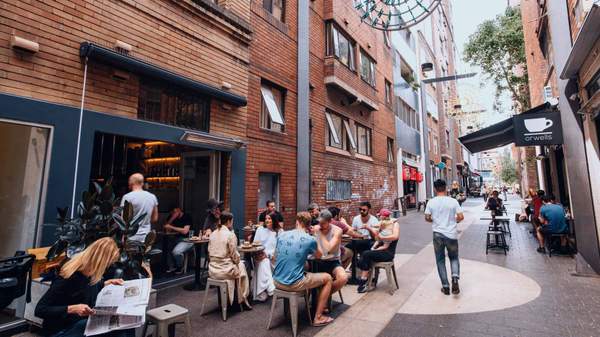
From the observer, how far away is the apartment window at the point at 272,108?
906 cm

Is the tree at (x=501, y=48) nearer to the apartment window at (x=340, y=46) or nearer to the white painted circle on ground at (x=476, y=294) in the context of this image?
the apartment window at (x=340, y=46)

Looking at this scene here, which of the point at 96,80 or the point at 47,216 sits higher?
the point at 96,80

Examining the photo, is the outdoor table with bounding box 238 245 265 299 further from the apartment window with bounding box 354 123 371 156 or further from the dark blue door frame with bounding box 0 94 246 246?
the apartment window with bounding box 354 123 371 156

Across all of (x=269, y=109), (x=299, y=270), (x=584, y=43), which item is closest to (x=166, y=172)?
(x=269, y=109)

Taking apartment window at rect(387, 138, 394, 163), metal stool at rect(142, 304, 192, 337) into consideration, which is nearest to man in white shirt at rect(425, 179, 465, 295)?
metal stool at rect(142, 304, 192, 337)

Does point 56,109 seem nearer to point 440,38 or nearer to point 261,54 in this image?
point 261,54

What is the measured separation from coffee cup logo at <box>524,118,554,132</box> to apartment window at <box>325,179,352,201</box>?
21.5 ft

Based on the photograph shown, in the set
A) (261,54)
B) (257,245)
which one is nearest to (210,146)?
(257,245)

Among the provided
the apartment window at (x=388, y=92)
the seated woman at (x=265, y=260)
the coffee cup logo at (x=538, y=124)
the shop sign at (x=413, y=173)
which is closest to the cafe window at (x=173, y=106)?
the seated woman at (x=265, y=260)

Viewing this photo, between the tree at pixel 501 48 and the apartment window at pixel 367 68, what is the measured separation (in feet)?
21.1

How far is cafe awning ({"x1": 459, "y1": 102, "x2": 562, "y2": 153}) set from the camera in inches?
331

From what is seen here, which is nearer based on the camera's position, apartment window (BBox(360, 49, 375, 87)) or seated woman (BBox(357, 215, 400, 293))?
seated woman (BBox(357, 215, 400, 293))

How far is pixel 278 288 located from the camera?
13.6 ft

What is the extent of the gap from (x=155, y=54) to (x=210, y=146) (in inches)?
84.0
